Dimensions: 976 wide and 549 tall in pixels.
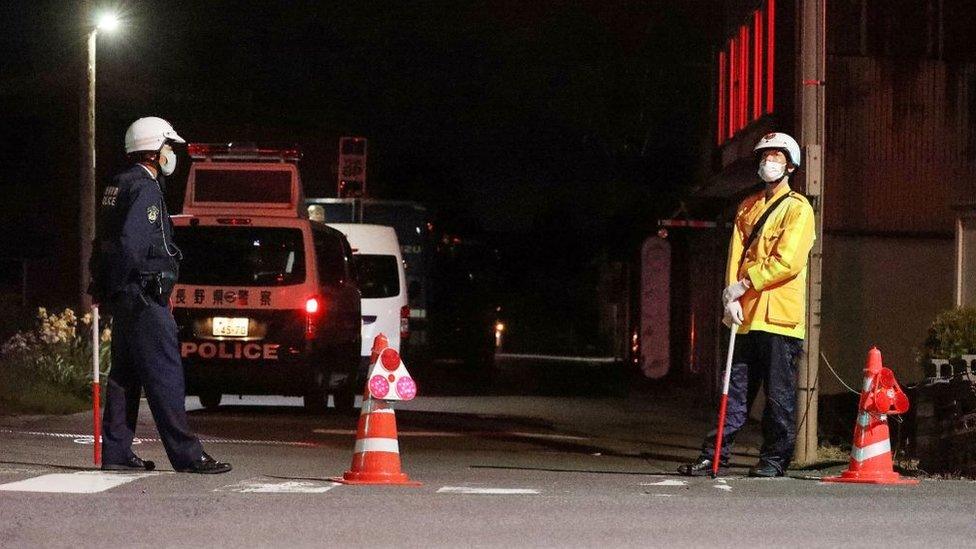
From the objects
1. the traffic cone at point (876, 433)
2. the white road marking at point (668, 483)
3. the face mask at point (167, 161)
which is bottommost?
the white road marking at point (668, 483)

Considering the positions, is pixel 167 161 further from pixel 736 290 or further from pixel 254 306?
pixel 254 306

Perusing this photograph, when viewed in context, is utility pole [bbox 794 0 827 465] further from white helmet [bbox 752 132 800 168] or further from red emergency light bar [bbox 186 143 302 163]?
red emergency light bar [bbox 186 143 302 163]

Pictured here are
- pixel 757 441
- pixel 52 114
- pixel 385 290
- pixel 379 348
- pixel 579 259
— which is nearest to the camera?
pixel 379 348

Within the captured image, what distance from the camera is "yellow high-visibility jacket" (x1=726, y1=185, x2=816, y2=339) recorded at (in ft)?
34.7

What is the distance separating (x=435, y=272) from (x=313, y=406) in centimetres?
1577

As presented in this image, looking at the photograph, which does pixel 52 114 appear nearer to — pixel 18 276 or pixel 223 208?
pixel 18 276

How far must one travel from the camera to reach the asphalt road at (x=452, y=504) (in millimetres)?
7512

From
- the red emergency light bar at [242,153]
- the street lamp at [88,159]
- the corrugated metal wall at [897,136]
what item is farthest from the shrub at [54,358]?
the corrugated metal wall at [897,136]

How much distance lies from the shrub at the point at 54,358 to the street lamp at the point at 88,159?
330cm

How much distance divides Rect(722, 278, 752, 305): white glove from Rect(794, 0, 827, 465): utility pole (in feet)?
7.15

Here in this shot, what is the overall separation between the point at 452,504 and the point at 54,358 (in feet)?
40.6

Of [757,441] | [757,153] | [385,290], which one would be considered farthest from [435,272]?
[757,153]

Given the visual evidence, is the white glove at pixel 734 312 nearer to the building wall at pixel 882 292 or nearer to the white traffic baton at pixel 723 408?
the white traffic baton at pixel 723 408

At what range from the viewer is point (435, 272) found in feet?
116
